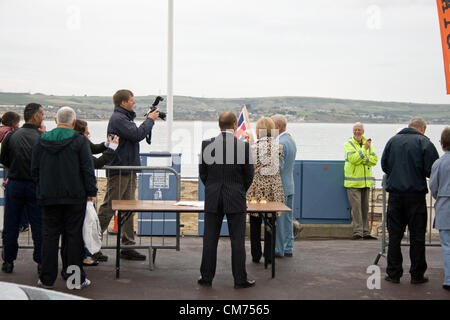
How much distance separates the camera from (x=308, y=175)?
11391mm

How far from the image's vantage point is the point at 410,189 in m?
7.48

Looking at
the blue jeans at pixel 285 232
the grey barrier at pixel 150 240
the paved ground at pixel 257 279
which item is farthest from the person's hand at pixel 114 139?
the blue jeans at pixel 285 232

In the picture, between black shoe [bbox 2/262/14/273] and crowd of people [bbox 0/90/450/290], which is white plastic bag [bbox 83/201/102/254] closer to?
crowd of people [bbox 0/90/450/290]

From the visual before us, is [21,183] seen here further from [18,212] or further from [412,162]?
[412,162]

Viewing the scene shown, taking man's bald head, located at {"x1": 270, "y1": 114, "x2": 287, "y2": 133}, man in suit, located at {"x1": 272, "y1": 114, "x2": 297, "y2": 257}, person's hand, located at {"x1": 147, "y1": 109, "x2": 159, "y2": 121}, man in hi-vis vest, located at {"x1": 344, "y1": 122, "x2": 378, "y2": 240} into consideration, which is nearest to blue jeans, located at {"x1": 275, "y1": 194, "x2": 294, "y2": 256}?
man in suit, located at {"x1": 272, "y1": 114, "x2": 297, "y2": 257}

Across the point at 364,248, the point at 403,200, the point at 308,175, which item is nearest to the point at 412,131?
the point at 403,200

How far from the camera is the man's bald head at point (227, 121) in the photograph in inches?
279

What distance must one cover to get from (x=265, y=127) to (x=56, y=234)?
308 cm

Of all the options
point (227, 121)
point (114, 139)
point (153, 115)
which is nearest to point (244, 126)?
point (153, 115)

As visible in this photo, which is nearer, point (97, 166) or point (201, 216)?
point (97, 166)

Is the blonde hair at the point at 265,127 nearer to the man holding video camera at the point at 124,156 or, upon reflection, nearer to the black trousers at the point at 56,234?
the man holding video camera at the point at 124,156
